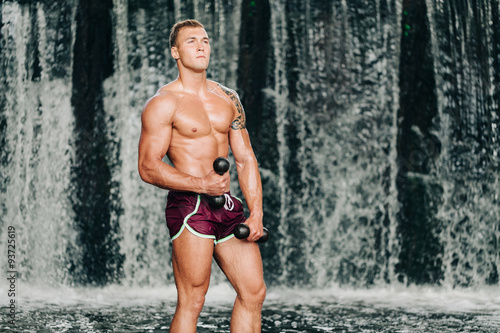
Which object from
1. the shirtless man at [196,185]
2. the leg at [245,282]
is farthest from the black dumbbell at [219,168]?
the leg at [245,282]

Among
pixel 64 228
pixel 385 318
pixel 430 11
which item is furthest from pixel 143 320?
pixel 430 11

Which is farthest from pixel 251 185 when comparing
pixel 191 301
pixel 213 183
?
pixel 191 301

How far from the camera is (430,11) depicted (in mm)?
8844

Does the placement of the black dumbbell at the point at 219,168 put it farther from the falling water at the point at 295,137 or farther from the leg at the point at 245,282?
the falling water at the point at 295,137

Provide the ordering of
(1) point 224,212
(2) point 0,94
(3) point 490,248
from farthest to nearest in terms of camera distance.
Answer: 1. (2) point 0,94
2. (3) point 490,248
3. (1) point 224,212

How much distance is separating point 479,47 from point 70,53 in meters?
5.08

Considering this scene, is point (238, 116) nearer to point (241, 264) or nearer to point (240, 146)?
point (240, 146)

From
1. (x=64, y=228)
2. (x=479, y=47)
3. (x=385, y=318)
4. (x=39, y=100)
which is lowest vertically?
(x=385, y=318)

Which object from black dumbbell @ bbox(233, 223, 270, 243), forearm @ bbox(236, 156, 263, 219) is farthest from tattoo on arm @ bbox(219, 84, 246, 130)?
black dumbbell @ bbox(233, 223, 270, 243)

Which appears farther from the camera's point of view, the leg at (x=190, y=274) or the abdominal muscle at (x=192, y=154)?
the abdominal muscle at (x=192, y=154)

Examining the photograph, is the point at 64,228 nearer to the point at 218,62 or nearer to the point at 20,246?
the point at 20,246

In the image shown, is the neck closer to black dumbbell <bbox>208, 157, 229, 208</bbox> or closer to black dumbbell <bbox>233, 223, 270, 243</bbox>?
black dumbbell <bbox>208, 157, 229, 208</bbox>

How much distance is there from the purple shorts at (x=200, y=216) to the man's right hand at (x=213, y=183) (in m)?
0.13

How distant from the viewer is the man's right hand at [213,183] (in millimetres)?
3527
